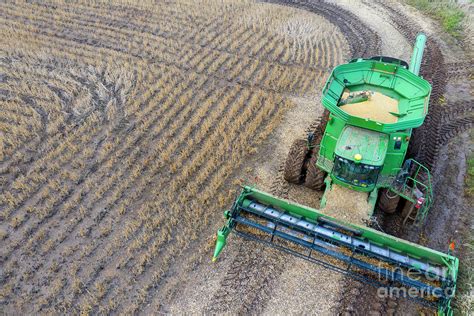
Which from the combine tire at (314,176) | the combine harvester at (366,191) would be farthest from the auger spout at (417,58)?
the combine tire at (314,176)

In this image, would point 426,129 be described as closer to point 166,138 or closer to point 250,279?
point 250,279

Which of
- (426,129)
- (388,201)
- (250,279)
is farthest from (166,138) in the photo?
(426,129)

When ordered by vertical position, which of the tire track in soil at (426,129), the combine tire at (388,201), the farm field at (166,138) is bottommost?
the farm field at (166,138)

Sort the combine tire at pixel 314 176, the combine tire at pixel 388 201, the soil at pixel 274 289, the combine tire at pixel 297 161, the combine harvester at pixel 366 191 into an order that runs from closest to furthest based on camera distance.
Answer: the combine harvester at pixel 366 191 < the soil at pixel 274 289 < the combine tire at pixel 388 201 < the combine tire at pixel 314 176 < the combine tire at pixel 297 161

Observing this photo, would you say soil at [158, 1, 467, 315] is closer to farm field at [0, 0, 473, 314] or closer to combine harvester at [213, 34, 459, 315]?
farm field at [0, 0, 473, 314]

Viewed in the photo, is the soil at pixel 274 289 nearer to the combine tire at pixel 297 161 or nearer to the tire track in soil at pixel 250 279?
the tire track in soil at pixel 250 279

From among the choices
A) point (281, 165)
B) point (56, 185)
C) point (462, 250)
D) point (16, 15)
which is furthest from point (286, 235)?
point (16, 15)
